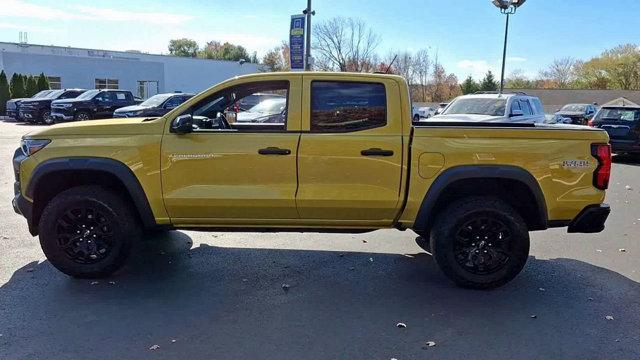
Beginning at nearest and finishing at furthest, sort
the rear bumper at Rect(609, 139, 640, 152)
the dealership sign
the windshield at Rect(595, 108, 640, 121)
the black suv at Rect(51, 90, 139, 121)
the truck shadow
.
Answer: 1. the truck shadow
2. the rear bumper at Rect(609, 139, 640, 152)
3. the windshield at Rect(595, 108, 640, 121)
4. the dealership sign
5. the black suv at Rect(51, 90, 139, 121)

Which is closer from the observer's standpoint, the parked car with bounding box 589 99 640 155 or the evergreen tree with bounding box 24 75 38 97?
the parked car with bounding box 589 99 640 155

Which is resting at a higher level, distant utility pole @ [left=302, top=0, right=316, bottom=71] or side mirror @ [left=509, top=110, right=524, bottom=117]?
distant utility pole @ [left=302, top=0, right=316, bottom=71]

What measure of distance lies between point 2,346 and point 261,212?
2.14 meters

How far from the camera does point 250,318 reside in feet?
13.0

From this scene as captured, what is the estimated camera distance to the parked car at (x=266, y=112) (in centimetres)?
480

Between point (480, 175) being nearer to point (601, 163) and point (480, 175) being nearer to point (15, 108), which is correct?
point (601, 163)

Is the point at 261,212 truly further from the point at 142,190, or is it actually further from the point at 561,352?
the point at 561,352

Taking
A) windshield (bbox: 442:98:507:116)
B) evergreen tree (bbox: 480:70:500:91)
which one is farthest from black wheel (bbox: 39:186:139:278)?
evergreen tree (bbox: 480:70:500:91)

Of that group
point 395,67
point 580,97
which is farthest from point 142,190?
point 580,97

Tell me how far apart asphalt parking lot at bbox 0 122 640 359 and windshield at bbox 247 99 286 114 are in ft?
5.05

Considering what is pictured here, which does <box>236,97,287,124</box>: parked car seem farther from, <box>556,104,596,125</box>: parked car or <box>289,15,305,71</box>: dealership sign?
<box>556,104,596,125</box>: parked car

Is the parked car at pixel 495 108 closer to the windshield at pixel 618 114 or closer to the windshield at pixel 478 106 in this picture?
the windshield at pixel 478 106

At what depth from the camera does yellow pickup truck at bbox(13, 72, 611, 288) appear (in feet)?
14.7

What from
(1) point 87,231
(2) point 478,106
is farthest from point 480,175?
(2) point 478,106
